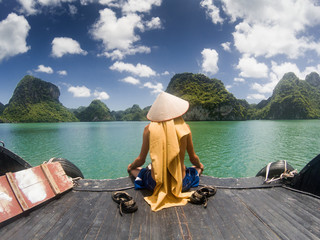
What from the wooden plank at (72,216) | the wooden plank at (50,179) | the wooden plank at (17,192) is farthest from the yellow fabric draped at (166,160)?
the wooden plank at (17,192)

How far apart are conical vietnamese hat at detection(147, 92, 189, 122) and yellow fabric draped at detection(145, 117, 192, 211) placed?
77mm

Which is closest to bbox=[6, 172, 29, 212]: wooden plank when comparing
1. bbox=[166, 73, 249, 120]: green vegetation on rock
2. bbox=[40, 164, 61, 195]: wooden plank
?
bbox=[40, 164, 61, 195]: wooden plank

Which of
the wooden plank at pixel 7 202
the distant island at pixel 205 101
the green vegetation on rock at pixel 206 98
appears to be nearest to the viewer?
the wooden plank at pixel 7 202

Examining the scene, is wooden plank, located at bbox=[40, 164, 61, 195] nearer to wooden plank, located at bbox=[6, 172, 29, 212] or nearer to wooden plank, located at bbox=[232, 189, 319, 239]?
wooden plank, located at bbox=[6, 172, 29, 212]

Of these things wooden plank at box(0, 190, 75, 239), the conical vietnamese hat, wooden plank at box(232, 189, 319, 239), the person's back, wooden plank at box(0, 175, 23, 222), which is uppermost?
the conical vietnamese hat

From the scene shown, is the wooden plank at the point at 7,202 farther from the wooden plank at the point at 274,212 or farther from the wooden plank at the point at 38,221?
the wooden plank at the point at 274,212

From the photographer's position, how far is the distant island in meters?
96.4

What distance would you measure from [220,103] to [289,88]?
65802mm

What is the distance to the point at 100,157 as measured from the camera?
12688 mm

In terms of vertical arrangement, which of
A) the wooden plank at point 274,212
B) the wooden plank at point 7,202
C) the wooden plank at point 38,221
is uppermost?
the wooden plank at point 7,202

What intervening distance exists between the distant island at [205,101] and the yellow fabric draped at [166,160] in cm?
9410

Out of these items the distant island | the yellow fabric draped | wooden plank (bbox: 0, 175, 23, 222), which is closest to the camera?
wooden plank (bbox: 0, 175, 23, 222)

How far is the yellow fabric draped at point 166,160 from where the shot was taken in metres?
2.20

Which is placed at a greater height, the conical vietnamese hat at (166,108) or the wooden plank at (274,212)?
the conical vietnamese hat at (166,108)
